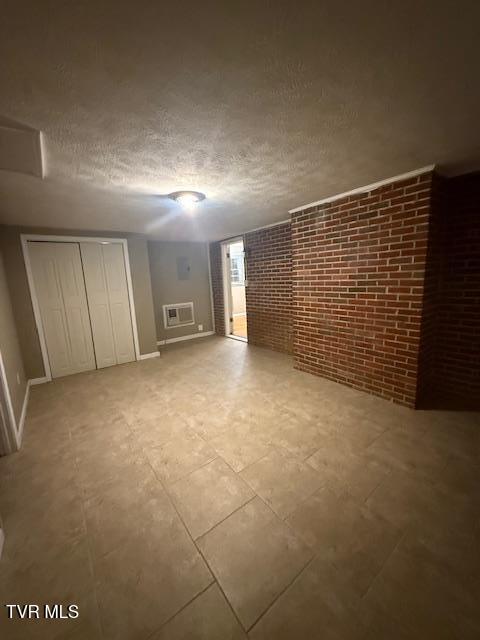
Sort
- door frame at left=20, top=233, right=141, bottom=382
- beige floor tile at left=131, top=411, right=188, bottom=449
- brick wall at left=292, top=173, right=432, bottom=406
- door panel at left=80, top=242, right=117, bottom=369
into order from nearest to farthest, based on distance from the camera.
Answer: beige floor tile at left=131, top=411, right=188, bottom=449, brick wall at left=292, top=173, right=432, bottom=406, door frame at left=20, top=233, right=141, bottom=382, door panel at left=80, top=242, right=117, bottom=369

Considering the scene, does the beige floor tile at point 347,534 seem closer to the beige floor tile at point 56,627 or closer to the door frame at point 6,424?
the beige floor tile at point 56,627

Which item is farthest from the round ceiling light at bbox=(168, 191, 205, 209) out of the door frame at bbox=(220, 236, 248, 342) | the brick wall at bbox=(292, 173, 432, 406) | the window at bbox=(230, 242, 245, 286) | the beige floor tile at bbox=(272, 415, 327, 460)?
the window at bbox=(230, 242, 245, 286)

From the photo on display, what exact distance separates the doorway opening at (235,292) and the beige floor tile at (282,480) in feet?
10.7

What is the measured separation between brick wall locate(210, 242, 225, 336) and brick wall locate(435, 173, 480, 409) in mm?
3785

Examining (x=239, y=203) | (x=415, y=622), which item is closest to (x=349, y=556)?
(x=415, y=622)

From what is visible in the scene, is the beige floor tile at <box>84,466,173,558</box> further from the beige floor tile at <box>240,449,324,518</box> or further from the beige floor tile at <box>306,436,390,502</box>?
the beige floor tile at <box>306,436,390,502</box>

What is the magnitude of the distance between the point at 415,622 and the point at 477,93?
7.53ft

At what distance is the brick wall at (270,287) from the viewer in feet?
12.5

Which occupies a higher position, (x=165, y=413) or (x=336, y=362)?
(x=336, y=362)

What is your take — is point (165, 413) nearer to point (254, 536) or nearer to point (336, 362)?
point (254, 536)

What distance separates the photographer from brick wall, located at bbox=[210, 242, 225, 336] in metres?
5.27

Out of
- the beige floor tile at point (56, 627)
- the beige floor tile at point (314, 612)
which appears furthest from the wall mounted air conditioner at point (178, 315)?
the beige floor tile at point (314, 612)

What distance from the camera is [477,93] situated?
1156mm

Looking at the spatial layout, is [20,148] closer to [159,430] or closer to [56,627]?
[159,430]
